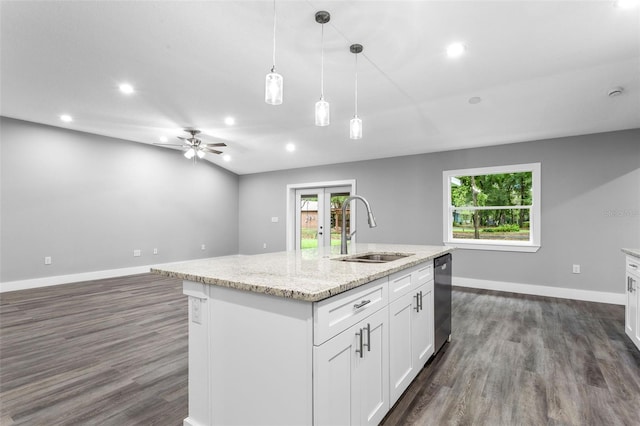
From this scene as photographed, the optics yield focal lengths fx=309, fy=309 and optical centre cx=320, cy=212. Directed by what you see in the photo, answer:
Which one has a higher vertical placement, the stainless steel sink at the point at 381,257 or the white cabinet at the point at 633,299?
the stainless steel sink at the point at 381,257

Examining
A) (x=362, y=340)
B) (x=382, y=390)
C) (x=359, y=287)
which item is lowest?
(x=382, y=390)

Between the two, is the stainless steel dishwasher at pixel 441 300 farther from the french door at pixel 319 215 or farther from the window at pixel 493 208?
the french door at pixel 319 215

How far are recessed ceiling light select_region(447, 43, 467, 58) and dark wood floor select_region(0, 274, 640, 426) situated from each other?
8.65ft

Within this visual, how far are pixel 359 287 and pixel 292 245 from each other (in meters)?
6.03

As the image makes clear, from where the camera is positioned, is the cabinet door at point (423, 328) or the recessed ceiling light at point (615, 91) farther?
the recessed ceiling light at point (615, 91)

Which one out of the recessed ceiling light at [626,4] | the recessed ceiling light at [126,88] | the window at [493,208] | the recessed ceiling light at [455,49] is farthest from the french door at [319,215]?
the recessed ceiling light at [626,4]

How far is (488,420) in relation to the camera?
5.90 ft

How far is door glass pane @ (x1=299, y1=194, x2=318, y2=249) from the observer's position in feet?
23.9

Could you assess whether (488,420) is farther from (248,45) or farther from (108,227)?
(108,227)

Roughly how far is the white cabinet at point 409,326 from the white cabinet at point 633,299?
5.72 ft

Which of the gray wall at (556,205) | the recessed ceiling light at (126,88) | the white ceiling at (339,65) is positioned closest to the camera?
the white ceiling at (339,65)

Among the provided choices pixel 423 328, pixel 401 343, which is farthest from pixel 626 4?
pixel 401 343

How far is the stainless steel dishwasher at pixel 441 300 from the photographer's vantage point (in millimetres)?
2572

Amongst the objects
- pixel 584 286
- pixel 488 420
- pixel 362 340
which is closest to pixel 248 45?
pixel 362 340
